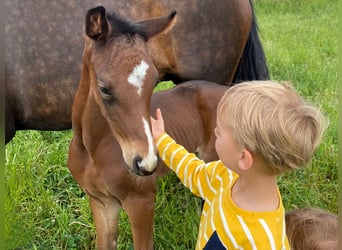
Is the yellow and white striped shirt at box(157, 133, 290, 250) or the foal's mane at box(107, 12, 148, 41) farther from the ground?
the foal's mane at box(107, 12, 148, 41)

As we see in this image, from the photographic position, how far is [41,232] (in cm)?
256

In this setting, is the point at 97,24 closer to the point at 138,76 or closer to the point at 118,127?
the point at 138,76

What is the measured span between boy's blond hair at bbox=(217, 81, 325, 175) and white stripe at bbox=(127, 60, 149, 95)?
1.43 feet

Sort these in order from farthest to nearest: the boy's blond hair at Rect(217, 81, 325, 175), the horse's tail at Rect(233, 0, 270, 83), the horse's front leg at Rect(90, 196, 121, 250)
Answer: the horse's tail at Rect(233, 0, 270, 83) < the horse's front leg at Rect(90, 196, 121, 250) < the boy's blond hair at Rect(217, 81, 325, 175)

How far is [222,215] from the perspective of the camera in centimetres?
130

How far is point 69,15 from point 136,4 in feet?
1.19

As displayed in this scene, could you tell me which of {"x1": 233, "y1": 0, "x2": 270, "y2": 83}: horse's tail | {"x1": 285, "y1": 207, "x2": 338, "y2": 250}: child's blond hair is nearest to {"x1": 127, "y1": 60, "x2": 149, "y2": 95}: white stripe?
{"x1": 285, "y1": 207, "x2": 338, "y2": 250}: child's blond hair

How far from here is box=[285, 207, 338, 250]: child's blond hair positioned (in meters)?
1.58

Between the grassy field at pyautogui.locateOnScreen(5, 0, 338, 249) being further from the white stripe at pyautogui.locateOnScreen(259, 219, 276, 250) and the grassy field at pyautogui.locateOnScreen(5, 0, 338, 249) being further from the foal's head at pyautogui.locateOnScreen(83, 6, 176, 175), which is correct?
the white stripe at pyautogui.locateOnScreen(259, 219, 276, 250)

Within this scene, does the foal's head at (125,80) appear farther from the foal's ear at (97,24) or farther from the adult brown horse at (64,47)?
the adult brown horse at (64,47)

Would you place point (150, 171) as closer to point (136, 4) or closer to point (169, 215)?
point (169, 215)

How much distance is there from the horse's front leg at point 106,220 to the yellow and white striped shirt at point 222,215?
606 millimetres

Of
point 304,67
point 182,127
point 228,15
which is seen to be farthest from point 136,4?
point 304,67

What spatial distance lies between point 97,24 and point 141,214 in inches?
29.4
